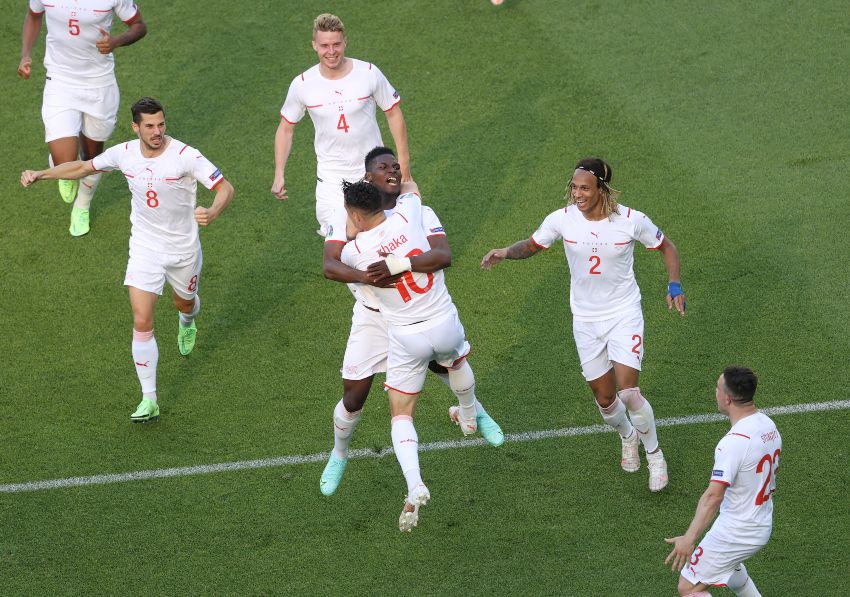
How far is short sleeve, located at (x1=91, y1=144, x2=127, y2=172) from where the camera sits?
33.3 feet

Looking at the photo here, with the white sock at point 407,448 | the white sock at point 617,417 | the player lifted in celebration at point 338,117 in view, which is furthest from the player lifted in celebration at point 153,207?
the white sock at point 617,417

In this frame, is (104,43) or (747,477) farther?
(104,43)

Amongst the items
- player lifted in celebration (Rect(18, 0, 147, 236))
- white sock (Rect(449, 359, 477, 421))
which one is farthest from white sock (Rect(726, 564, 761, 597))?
player lifted in celebration (Rect(18, 0, 147, 236))

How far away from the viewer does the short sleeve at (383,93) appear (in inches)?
432

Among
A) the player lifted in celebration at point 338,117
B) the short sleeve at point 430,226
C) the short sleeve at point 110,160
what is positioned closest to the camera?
the short sleeve at point 430,226

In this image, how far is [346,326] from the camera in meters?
11.6

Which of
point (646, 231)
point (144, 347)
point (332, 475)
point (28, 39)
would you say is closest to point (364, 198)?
point (646, 231)

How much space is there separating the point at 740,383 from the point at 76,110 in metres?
7.54

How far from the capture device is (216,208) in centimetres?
982

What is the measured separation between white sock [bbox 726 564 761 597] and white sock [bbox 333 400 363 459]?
285cm

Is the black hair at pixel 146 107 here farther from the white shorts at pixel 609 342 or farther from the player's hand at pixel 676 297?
the player's hand at pixel 676 297

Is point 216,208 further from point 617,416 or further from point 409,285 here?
point 617,416

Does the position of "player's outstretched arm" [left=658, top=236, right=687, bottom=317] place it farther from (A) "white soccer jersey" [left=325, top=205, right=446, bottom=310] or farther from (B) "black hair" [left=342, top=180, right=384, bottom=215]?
(B) "black hair" [left=342, top=180, right=384, bottom=215]

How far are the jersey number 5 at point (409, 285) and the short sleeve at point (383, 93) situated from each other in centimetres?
295
